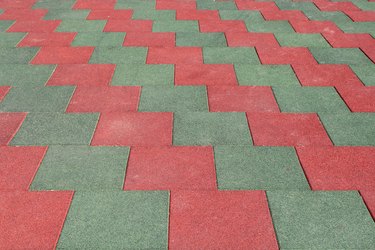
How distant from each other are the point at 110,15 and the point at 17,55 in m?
1.77

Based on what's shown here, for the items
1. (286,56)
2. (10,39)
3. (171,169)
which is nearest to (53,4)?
(10,39)

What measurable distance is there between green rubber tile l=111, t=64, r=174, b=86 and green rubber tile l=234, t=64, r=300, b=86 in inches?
31.5

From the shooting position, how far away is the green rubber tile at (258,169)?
3.02 metres

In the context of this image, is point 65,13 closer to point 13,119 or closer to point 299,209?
point 13,119

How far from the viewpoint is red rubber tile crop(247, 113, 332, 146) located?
3459 mm

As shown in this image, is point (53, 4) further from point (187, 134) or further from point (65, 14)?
point (187, 134)

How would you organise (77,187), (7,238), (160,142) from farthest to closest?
(160,142) → (77,187) → (7,238)

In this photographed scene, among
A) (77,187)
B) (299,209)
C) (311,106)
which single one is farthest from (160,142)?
(311,106)

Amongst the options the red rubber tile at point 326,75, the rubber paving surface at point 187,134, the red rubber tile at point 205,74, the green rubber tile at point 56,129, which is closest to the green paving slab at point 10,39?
the rubber paving surface at point 187,134

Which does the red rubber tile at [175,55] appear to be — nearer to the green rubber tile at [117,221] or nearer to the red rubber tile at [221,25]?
the red rubber tile at [221,25]

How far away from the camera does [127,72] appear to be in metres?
4.59

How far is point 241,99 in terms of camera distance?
405 centimetres

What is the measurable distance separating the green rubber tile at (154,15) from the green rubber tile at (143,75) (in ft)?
5.43

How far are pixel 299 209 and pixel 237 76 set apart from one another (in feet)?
6.70
